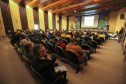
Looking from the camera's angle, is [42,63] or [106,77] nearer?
[42,63]

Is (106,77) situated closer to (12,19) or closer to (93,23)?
(12,19)

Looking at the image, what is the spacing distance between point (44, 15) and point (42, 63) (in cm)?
1266

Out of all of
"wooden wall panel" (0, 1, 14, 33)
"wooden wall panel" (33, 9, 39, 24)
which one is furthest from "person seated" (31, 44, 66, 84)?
"wooden wall panel" (33, 9, 39, 24)

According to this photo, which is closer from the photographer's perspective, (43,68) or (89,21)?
(43,68)

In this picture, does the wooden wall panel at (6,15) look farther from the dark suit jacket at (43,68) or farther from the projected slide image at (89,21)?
the projected slide image at (89,21)

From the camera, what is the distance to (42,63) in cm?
104

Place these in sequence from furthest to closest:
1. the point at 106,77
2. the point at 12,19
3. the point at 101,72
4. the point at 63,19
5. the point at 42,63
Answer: the point at 63,19, the point at 12,19, the point at 101,72, the point at 106,77, the point at 42,63

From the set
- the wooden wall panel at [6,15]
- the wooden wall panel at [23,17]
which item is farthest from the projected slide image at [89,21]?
the wooden wall panel at [6,15]

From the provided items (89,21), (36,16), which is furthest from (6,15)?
(89,21)

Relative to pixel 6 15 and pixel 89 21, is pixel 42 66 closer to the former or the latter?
pixel 6 15

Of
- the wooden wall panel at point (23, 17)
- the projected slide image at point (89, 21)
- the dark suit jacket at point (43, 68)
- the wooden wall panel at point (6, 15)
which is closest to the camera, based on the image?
the dark suit jacket at point (43, 68)

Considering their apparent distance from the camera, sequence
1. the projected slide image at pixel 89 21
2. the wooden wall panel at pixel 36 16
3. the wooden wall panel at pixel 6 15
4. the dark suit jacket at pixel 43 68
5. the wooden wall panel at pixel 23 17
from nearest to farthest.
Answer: the dark suit jacket at pixel 43 68, the wooden wall panel at pixel 6 15, the wooden wall panel at pixel 23 17, the wooden wall panel at pixel 36 16, the projected slide image at pixel 89 21

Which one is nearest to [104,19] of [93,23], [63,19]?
[93,23]

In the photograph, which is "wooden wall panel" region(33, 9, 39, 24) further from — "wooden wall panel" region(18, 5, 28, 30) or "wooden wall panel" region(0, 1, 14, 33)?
"wooden wall panel" region(0, 1, 14, 33)
